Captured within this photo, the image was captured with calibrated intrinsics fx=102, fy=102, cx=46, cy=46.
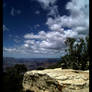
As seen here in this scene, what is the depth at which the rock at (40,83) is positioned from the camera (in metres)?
3.78

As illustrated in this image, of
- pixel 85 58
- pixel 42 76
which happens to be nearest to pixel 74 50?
pixel 85 58

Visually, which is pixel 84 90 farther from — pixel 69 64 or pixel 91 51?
pixel 69 64

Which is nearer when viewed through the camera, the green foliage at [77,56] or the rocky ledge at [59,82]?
the rocky ledge at [59,82]

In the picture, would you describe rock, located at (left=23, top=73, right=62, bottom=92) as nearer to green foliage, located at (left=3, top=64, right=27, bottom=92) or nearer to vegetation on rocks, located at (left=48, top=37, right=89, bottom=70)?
green foliage, located at (left=3, top=64, right=27, bottom=92)

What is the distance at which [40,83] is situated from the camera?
4625mm

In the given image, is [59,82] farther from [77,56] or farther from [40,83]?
[77,56]

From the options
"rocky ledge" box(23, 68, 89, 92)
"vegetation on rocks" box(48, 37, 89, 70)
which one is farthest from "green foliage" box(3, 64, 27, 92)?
"vegetation on rocks" box(48, 37, 89, 70)

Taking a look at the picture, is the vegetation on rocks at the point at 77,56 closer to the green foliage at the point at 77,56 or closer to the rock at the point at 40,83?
the green foliage at the point at 77,56

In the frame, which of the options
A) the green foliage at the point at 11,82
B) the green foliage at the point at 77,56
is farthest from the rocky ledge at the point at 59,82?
the green foliage at the point at 77,56

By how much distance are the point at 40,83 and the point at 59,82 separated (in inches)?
54.6

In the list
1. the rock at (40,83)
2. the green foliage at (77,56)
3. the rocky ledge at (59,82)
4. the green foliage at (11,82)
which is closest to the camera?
the rocky ledge at (59,82)

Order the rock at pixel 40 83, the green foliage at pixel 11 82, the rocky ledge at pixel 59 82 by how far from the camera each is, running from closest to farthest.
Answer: the rocky ledge at pixel 59 82
the green foliage at pixel 11 82
the rock at pixel 40 83

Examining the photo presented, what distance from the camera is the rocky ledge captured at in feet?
10.7

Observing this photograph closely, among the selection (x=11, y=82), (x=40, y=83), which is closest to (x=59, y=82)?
(x=40, y=83)
